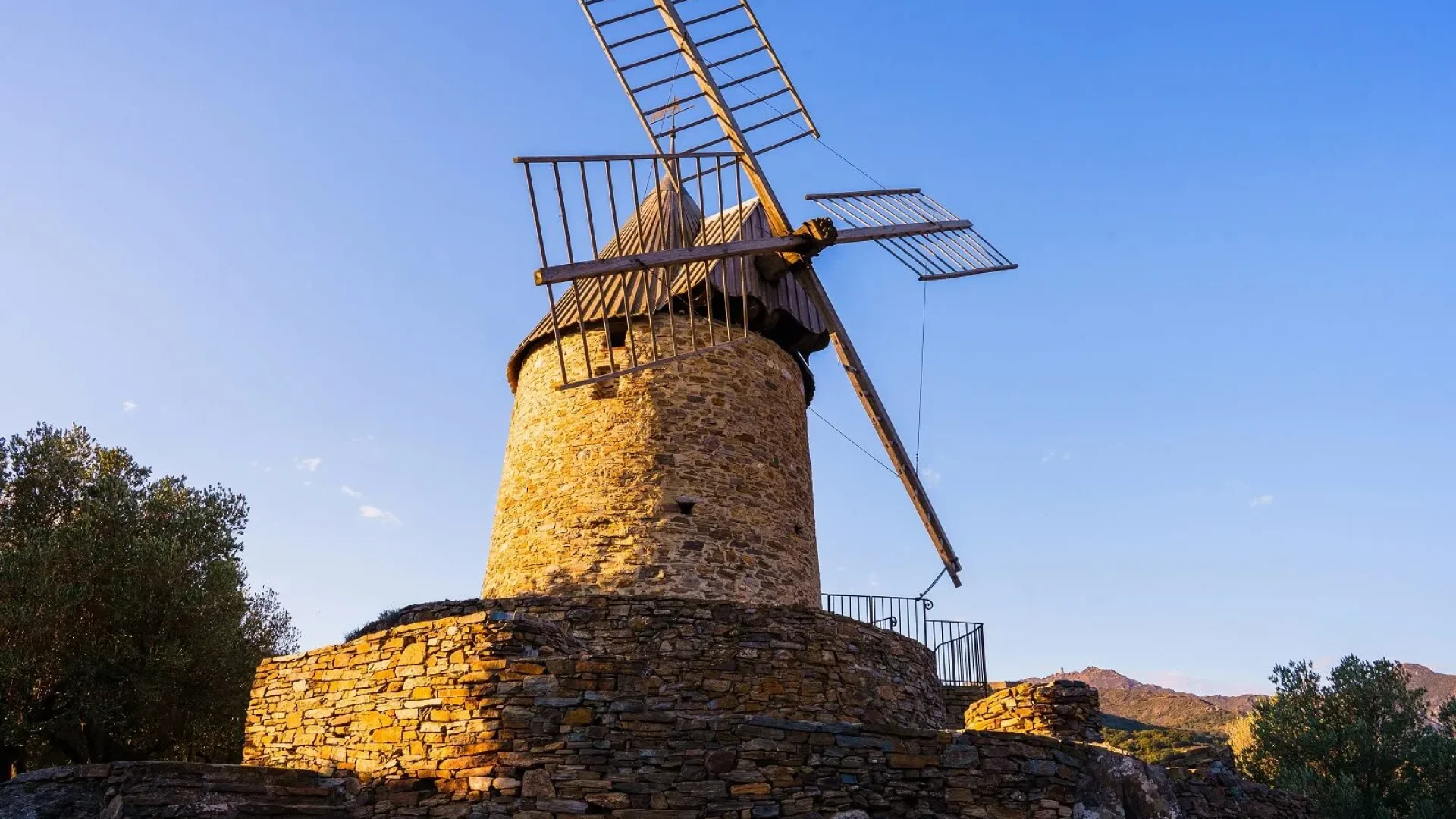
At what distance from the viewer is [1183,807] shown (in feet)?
25.0

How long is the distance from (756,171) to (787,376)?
2.67 metres

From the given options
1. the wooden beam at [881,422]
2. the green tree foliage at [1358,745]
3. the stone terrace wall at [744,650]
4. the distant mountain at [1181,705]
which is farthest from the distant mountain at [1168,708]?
the stone terrace wall at [744,650]

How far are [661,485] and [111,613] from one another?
770 centimetres

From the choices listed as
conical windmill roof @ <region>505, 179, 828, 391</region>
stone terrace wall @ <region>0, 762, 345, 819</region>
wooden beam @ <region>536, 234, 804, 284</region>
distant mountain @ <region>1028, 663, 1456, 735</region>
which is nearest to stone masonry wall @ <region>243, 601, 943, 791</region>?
stone terrace wall @ <region>0, 762, 345, 819</region>

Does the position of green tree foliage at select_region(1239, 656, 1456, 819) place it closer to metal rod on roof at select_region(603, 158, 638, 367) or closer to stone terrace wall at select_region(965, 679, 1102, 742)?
stone terrace wall at select_region(965, 679, 1102, 742)

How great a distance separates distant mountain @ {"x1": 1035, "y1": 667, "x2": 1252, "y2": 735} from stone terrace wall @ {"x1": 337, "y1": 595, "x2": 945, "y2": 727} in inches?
962

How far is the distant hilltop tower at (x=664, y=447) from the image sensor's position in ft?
33.8

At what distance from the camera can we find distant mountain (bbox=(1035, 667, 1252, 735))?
31797mm

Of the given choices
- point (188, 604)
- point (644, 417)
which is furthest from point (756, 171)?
point (188, 604)

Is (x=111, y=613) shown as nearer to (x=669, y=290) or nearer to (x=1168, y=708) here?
(x=669, y=290)

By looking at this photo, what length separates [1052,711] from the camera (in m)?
8.73

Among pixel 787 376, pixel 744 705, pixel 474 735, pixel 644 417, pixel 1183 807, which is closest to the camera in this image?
pixel 474 735

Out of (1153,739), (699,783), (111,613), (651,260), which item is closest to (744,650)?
(699,783)

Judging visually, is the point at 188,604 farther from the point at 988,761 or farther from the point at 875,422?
the point at 988,761
